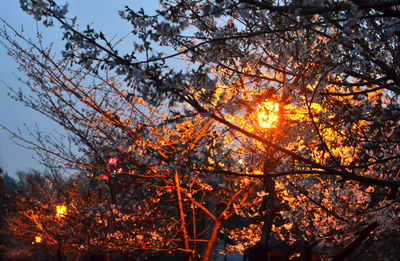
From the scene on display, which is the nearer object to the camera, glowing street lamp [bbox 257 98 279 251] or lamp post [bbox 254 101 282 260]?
lamp post [bbox 254 101 282 260]

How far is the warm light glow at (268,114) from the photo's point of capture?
4.55 m

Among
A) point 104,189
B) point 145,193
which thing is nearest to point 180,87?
point 145,193

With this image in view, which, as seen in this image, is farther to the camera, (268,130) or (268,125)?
(268,130)

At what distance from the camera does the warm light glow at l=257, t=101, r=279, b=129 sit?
14.9ft

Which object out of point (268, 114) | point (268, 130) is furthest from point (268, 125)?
point (268, 114)

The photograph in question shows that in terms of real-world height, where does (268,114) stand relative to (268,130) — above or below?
below

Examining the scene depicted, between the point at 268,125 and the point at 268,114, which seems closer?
the point at 268,114

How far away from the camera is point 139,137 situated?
5180 millimetres

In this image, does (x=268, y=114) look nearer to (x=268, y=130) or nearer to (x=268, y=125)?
(x=268, y=125)

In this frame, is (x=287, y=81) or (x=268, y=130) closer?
(x=287, y=81)

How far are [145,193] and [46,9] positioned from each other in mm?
14727

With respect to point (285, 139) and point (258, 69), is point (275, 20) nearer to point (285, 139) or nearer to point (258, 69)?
point (258, 69)

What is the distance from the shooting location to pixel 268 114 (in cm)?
454

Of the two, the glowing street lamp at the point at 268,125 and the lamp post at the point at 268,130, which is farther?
the glowing street lamp at the point at 268,125
